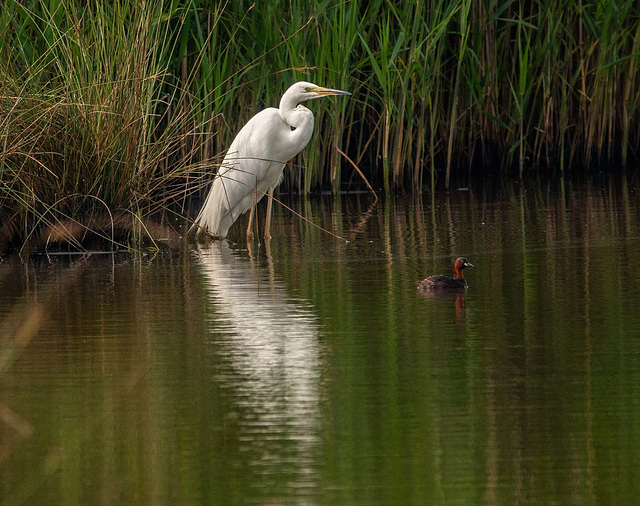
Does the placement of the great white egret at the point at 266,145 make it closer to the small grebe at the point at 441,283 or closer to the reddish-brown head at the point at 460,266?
Answer: the reddish-brown head at the point at 460,266

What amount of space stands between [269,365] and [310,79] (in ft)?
24.6

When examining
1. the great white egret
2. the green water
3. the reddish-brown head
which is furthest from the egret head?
the reddish-brown head

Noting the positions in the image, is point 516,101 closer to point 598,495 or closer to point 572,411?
point 572,411

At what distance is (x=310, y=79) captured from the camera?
42.3 feet

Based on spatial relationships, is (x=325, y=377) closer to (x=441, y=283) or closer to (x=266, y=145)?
(x=441, y=283)

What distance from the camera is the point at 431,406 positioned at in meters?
4.80

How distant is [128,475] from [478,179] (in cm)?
1127

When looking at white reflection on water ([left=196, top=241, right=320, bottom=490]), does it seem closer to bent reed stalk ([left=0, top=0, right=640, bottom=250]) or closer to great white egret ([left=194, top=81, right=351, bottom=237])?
bent reed stalk ([left=0, top=0, right=640, bottom=250])

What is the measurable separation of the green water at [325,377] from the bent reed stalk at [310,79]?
0.76 meters

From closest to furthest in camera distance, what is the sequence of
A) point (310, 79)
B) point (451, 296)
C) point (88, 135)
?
point (451, 296), point (88, 135), point (310, 79)

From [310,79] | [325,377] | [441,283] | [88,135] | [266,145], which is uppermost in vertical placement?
[310,79]

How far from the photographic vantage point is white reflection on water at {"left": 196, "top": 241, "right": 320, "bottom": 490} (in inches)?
171

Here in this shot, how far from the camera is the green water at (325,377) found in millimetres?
4043

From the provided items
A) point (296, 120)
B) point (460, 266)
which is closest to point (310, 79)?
point (296, 120)
